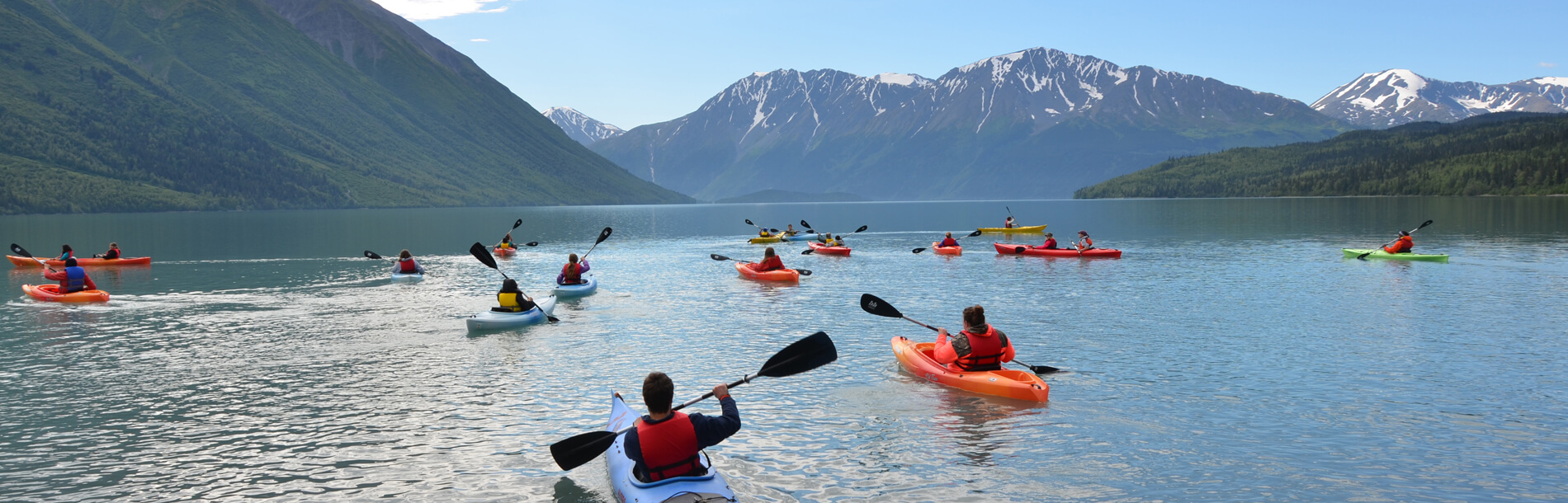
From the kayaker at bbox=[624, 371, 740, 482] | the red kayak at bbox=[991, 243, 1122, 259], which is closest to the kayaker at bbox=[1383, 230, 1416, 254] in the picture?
the red kayak at bbox=[991, 243, 1122, 259]

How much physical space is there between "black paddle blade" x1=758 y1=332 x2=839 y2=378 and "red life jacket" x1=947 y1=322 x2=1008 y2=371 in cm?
569

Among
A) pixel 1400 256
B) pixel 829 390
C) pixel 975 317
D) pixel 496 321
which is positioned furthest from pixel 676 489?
pixel 1400 256

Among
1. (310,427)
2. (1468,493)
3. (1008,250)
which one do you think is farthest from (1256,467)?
(1008,250)

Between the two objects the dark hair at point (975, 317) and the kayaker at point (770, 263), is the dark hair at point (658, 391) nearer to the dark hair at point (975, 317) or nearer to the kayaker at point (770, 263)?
the dark hair at point (975, 317)

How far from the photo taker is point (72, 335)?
102 ft

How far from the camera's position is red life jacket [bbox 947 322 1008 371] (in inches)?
833

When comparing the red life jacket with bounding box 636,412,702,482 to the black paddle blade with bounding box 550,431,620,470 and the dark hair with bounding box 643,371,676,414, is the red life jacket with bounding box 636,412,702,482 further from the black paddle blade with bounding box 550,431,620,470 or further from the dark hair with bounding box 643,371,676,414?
the black paddle blade with bounding box 550,431,620,470

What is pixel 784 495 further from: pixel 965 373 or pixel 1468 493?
pixel 1468 493

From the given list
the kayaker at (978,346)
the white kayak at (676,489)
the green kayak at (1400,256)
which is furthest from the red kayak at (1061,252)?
the white kayak at (676,489)

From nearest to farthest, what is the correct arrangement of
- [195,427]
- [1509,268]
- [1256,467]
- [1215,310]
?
[1256,467] < [195,427] < [1215,310] < [1509,268]

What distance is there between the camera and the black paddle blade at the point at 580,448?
1402cm

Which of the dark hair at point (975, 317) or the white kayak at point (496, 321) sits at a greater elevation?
the dark hair at point (975, 317)

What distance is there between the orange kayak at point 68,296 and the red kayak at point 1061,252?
5145 centimetres

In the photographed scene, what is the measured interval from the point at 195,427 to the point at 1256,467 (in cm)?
1951
